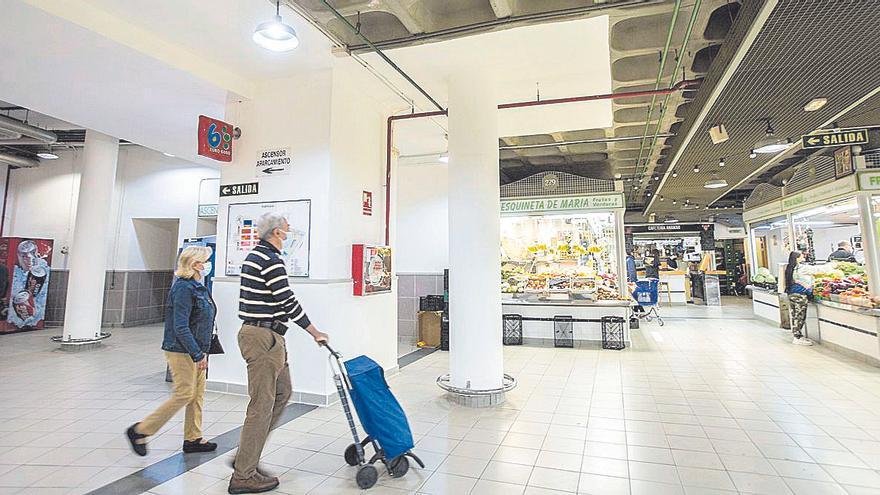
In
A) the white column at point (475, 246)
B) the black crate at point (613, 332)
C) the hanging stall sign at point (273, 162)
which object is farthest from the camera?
the black crate at point (613, 332)

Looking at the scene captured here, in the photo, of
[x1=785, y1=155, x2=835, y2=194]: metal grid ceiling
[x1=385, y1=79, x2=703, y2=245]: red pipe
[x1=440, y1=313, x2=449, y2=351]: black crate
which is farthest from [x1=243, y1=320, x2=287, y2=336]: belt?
[x1=785, y1=155, x2=835, y2=194]: metal grid ceiling

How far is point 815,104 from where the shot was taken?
18.2ft

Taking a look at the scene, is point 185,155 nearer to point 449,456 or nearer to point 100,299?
point 100,299

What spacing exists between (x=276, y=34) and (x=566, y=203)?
7.41m

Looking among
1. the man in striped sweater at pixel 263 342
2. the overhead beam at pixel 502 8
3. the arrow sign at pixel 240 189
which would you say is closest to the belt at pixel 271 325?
the man in striped sweater at pixel 263 342

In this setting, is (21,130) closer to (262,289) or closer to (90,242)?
(90,242)

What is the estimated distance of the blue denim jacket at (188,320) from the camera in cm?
308

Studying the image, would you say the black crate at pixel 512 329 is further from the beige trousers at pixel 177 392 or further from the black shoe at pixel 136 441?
the black shoe at pixel 136 441

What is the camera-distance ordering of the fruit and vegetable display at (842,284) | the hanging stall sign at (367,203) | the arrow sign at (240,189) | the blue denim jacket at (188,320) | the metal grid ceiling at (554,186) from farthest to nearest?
1. the metal grid ceiling at (554,186)
2. the fruit and vegetable display at (842,284)
3. the hanging stall sign at (367,203)
4. the arrow sign at (240,189)
5. the blue denim jacket at (188,320)

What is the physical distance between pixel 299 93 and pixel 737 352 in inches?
304


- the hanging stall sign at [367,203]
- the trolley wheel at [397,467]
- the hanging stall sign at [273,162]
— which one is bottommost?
the trolley wheel at [397,467]

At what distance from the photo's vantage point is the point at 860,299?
6238mm

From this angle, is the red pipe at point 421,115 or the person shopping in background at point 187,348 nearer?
the person shopping in background at point 187,348

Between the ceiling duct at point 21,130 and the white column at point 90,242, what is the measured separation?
57 cm
